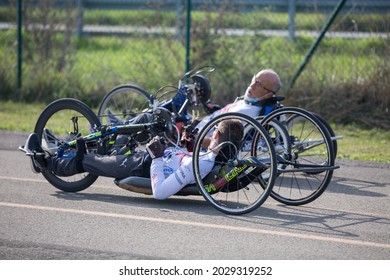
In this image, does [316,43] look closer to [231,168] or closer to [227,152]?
[227,152]

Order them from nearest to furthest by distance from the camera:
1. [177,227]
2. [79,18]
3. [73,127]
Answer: [177,227] → [73,127] → [79,18]

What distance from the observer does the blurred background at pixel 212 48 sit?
1323 cm

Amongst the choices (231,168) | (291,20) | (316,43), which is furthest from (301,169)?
(291,20)

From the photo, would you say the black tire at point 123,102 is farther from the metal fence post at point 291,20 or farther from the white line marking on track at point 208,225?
the metal fence post at point 291,20

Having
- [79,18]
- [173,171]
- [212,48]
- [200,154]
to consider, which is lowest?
[173,171]

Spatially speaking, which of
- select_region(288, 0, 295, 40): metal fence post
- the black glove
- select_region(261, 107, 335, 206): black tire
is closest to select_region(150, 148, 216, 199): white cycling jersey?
the black glove

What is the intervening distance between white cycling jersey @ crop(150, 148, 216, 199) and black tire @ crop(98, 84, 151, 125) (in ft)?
8.93

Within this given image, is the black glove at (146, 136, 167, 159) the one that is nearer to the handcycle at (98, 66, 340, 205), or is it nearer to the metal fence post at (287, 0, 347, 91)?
the handcycle at (98, 66, 340, 205)

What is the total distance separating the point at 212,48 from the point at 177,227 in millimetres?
7283

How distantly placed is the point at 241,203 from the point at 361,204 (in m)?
1.16

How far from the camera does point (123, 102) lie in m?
12.2

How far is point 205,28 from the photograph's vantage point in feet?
46.7

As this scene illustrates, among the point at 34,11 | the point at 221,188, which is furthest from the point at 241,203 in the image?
the point at 34,11

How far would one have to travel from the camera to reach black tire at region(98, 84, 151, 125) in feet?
36.3
